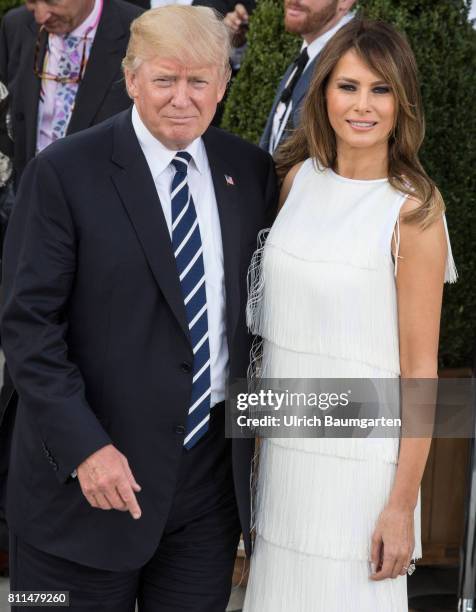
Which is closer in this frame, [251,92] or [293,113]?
[293,113]

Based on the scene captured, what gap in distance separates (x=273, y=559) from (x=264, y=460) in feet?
0.81

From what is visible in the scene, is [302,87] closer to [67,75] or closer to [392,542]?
[67,75]

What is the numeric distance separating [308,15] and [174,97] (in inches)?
70.2

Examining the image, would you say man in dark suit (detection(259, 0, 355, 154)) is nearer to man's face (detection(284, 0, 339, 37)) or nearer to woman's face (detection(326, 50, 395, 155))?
man's face (detection(284, 0, 339, 37))

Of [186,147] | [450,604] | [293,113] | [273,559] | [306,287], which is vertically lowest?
[450,604]

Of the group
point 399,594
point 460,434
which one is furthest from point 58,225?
point 460,434

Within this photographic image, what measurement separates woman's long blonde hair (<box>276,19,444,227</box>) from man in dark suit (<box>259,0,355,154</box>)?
1202 millimetres

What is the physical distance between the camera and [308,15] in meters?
4.04

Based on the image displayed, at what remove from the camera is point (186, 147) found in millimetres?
2553

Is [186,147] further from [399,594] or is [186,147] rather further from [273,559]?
[399,594]

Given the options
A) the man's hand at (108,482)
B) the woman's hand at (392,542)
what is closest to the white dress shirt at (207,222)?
the man's hand at (108,482)

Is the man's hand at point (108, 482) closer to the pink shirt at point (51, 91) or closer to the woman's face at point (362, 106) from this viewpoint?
the woman's face at point (362, 106)

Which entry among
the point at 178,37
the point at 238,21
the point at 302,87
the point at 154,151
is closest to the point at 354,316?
the point at 154,151

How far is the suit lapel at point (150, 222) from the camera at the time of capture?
243 cm
